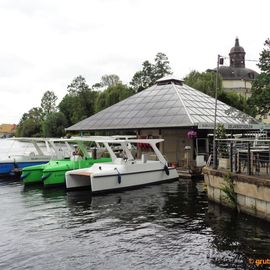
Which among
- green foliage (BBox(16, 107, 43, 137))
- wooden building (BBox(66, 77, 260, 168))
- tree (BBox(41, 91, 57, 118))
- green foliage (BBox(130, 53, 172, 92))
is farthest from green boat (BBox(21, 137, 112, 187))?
tree (BBox(41, 91, 57, 118))

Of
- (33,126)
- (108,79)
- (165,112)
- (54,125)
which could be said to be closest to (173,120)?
(165,112)

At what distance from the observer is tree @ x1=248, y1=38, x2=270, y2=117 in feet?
71.6

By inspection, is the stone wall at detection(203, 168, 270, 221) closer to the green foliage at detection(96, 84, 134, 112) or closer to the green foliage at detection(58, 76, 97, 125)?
the green foliage at detection(96, 84, 134, 112)

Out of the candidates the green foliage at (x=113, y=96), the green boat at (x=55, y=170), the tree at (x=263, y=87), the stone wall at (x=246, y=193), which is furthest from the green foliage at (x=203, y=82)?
the stone wall at (x=246, y=193)

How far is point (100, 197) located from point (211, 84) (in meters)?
42.1

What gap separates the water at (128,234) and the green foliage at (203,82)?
39.8 metres

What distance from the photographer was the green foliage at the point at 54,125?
92125 millimetres

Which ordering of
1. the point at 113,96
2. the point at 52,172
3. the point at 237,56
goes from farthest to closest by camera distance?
the point at 237,56 < the point at 113,96 < the point at 52,172

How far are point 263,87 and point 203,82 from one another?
3585 cm

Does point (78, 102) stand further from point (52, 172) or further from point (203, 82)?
point (52, 172)

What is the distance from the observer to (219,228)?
42.2ft

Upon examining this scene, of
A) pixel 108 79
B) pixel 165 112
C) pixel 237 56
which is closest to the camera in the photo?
pixel 165 112

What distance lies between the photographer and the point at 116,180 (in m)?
20.9

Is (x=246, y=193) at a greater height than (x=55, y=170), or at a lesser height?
lesser
